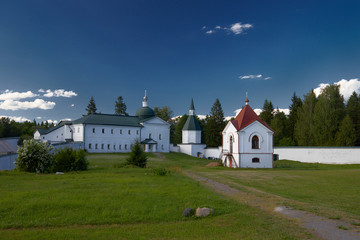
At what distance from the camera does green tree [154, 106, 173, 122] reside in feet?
275

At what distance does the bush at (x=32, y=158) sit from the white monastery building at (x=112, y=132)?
2813 cm

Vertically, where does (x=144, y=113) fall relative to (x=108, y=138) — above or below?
above

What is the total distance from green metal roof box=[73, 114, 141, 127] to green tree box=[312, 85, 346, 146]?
36.3 metres

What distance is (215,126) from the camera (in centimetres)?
6525

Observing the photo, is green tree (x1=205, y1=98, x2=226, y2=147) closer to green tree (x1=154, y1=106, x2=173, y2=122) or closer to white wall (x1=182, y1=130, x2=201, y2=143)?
white wall (x1=182, y1=130, x2=201, y2=143)

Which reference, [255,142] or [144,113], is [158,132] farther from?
[255,142]

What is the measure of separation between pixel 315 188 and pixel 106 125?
44.2 m

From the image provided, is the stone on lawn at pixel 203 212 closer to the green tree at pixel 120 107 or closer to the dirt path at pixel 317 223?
the dirt path at pixel 317 223

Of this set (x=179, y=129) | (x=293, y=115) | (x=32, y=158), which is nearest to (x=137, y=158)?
(x=32, y=158)

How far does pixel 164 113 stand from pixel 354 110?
51.8m

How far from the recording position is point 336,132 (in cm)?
4600

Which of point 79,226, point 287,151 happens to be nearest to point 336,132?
point 287,151

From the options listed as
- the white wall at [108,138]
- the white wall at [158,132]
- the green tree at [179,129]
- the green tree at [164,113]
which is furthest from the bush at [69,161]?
the green tree at [164,113]

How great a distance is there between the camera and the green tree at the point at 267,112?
65.6 meters
